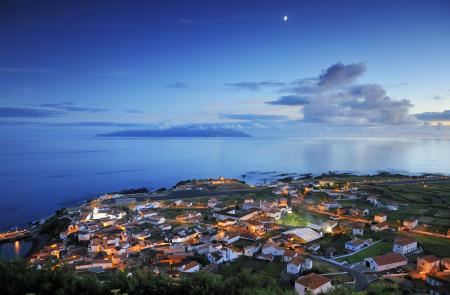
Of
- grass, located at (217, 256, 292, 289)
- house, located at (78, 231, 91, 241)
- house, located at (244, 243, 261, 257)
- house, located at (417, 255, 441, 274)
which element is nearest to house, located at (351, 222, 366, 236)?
house, located at (417, 255, 441, 274)

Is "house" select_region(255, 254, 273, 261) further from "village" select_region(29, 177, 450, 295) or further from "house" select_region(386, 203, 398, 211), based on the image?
"house" select_region(386, 203, 398, 211)

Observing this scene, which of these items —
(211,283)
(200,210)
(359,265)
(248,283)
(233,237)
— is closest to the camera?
(211,283)

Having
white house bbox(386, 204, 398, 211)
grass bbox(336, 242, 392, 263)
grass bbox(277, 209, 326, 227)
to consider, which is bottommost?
grass bbox(277, 209, 326, 227)

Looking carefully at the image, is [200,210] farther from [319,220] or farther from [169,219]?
[319,220]

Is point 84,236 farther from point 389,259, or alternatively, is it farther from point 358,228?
point 389,259

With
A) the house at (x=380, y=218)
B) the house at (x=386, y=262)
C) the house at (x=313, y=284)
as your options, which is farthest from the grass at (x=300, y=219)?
the house at (x=313, y=284)

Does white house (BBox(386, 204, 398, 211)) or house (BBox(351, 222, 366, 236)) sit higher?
white house (BBox(386, 204, 398, 211))

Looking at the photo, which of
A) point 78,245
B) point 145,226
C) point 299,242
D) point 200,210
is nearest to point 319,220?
point 299,242
